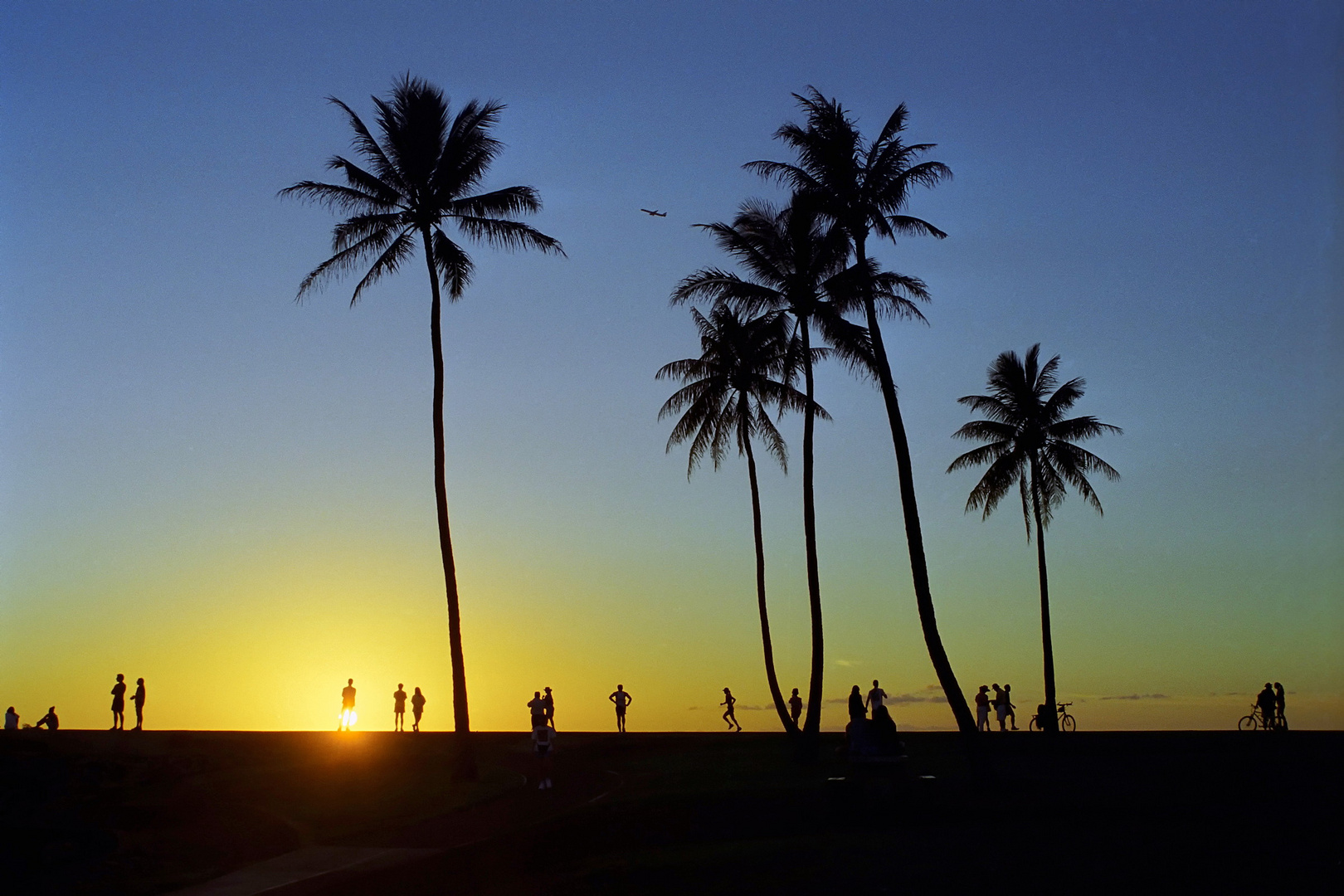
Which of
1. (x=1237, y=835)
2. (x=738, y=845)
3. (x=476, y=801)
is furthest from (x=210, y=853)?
(x=1237, y=835)

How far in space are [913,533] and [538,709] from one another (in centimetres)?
965

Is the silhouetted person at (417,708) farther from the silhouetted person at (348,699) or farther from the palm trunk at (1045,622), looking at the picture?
the palm trunk at (1045,622)

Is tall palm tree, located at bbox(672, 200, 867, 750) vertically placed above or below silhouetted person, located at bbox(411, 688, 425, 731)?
above

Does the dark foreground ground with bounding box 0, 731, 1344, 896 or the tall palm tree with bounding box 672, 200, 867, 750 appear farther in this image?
the tall palm tree with bounding box 672, 200, 867, 750

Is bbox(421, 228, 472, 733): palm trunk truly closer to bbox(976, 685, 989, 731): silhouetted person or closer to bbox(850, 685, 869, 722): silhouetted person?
bbox(850, 685, 869, 722): silhouetted person

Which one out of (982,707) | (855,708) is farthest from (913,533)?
(982,707)

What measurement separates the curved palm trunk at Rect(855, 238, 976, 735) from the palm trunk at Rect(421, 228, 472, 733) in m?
11.0

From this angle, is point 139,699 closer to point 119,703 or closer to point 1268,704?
point 119,703

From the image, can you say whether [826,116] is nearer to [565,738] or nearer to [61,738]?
[565,738]

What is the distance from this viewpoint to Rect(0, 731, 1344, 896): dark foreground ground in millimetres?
15703

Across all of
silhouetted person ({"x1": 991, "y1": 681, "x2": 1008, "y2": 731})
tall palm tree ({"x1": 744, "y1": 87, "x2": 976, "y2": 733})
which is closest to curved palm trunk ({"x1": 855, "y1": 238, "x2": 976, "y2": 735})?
tall palm tree ({"x1": 744, "y1": 87, "x2": 976, "y2": 733})

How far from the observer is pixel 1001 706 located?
145ft

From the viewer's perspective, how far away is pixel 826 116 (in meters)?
29.7

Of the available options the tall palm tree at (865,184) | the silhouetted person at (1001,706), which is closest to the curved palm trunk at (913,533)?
the tall palm tree at (865,184)
